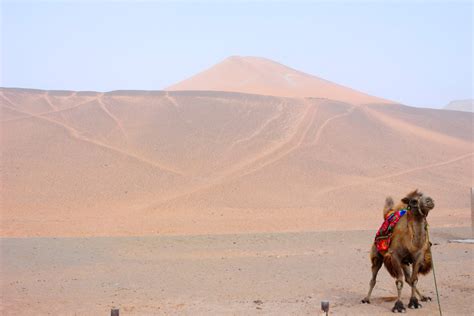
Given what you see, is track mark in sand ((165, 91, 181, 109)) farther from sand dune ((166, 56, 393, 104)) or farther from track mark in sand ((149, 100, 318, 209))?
sand dune ((166, 56, 393, 104))

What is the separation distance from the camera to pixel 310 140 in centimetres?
3928

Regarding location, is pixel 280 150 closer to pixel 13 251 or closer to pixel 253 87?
pixel 13 251

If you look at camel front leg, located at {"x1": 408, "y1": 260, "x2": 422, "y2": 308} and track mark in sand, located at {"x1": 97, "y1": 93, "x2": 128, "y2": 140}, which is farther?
track mark in sand, located at {"x1": 97, "y1": 93, "x2": 128, "y2": 140}

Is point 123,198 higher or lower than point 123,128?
lower

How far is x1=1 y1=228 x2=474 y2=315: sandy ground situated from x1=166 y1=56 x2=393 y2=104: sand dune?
4055cm

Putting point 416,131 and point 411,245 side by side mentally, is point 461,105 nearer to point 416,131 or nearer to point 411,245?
point 416,131

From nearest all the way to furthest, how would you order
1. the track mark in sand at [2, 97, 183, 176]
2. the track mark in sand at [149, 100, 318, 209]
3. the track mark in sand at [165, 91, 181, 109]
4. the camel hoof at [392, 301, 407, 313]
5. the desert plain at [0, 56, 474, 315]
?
the camel hoof at [392, 301, 407, 313]
the desert plain at [0, 56, 474, 315]
the track mark in sand at [149, 100, 318, 209]
the track mark in sand at [2, 97, 183, 176]
the track mark in sand at [165, 91, 181, 109]

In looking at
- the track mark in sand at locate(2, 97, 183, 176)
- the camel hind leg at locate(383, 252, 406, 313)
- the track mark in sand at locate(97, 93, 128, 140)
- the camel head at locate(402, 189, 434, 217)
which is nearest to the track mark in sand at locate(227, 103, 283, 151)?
the track mark in sand at locate(2, 97, 183, 176)

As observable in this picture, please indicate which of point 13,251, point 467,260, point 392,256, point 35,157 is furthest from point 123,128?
point 392,256

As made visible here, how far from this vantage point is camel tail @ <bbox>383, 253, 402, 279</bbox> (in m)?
9.52

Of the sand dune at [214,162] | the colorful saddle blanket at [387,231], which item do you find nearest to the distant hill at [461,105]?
the sand dune at [214,162]

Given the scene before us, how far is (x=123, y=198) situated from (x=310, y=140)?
13.5 metres

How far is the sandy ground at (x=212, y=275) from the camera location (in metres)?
10.5

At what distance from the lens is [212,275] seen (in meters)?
13.5
